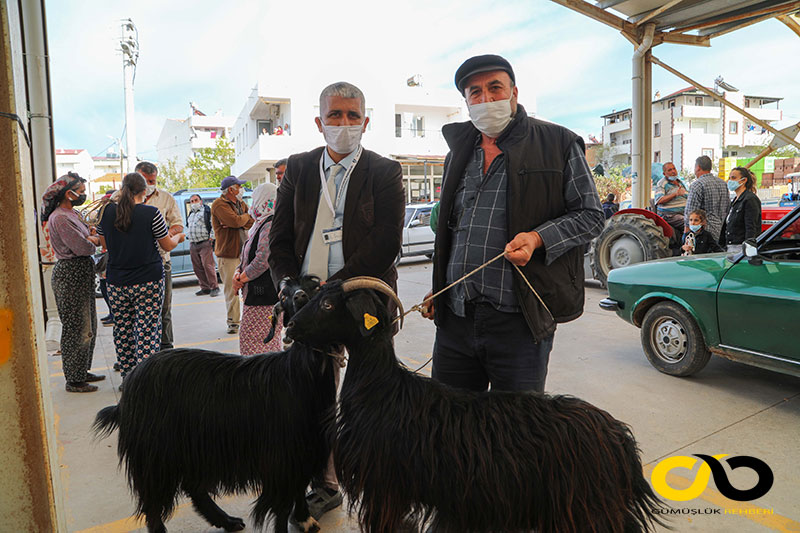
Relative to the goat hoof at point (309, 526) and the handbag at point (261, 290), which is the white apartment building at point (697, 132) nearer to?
the handbag at point (261, 290)

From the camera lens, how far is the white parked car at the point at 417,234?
14.1 m

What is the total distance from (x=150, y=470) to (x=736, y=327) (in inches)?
178

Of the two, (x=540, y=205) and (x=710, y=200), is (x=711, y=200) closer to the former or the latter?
(x=710, y=200)

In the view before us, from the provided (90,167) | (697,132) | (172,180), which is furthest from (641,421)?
(90,167)

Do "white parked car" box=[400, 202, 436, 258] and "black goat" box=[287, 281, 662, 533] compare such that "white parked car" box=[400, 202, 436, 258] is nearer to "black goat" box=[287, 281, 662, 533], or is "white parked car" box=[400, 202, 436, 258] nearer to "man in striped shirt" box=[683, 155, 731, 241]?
"man in striped shirt" box=[683, 155, 731, 241]

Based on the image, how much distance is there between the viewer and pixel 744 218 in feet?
23.1

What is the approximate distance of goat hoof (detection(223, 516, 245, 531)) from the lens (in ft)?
8.91

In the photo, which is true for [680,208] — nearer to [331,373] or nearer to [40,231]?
[331,373]

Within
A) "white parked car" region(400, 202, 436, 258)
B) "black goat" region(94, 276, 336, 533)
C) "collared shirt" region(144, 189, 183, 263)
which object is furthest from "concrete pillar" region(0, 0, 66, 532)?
"white parked car" region(400, 202, 436, 258)

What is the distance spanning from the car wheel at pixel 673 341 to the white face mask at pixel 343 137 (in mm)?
3734

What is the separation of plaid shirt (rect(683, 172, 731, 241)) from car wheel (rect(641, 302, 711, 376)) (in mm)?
3523

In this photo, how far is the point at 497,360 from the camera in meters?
2.22

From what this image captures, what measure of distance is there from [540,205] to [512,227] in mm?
162

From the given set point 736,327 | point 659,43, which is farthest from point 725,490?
point 659,43
